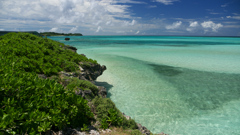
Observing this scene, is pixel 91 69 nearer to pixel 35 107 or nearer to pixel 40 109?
pixel 40 109

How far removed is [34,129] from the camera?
322 cm

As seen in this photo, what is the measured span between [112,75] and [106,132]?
12.3 meters

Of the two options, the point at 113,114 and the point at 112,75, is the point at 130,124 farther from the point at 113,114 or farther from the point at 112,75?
the point at 112,75

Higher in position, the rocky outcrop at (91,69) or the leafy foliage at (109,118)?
the rocky outcrop at (91,69)

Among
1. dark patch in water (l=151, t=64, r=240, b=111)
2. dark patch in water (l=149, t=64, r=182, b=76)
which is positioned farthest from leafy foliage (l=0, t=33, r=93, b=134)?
dark patch in water (l=149, t=64, r=182, b=76)

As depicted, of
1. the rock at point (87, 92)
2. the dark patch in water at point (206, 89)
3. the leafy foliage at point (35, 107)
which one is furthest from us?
the dark patch in water at point (206, 89)

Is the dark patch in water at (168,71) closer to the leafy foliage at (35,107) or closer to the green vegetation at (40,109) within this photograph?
the green vegetation at (40,109)

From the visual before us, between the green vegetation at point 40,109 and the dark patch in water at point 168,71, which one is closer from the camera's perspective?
the green vegetation at point 40,109

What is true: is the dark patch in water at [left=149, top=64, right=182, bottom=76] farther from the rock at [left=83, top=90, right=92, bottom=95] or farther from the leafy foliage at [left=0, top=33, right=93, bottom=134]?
the leafy foliage at [left=0, top=33, right=93, bottom=134]

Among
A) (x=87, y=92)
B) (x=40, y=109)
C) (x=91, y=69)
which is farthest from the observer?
(x=91, y=69)

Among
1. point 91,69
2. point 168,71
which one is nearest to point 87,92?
point 91,69

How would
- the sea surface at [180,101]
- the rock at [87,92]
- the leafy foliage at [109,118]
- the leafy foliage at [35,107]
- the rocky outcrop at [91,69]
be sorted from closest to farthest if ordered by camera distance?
the leafy foliage at [35,107] < the leafy foliage at [109,118] < the rock at [87,92] < the sea surface at [180,101] < the rocky outcrop at [91,69]

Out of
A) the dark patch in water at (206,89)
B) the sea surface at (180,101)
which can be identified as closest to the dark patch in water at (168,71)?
the dark patch in water at (206,89)

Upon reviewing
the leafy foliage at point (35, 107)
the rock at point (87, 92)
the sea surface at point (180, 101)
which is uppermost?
the leafy foliage at point (35, 107)
